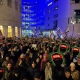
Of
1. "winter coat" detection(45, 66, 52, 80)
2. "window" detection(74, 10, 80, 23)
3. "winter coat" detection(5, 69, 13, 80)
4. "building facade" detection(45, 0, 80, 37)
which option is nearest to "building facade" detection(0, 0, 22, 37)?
"building facade" detection(45, 0, 80, 37)

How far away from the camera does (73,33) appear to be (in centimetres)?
3472

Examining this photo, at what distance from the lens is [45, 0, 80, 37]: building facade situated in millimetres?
34656

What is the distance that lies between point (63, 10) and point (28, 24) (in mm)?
43847

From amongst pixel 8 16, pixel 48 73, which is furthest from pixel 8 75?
pixel 8 16

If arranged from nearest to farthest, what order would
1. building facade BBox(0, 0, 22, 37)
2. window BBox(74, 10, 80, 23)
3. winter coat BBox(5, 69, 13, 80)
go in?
winter coat BBox(5, 69, 13, 80) → building facade BBox(0, 0, 22, 37) → window BBox(74, 10, 80, 23)

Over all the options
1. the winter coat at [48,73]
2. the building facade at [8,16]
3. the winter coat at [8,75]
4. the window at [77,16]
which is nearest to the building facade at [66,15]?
the window at [77,16]

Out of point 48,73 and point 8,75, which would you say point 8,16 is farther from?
point 48,73

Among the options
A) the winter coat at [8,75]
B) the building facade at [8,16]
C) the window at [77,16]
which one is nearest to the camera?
the winter coat at [8,75]

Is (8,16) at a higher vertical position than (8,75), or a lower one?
higher

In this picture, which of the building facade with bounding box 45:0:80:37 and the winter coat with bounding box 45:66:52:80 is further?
the building facade with bounding box 45:0:80:37

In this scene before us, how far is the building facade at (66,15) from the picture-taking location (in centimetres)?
3466

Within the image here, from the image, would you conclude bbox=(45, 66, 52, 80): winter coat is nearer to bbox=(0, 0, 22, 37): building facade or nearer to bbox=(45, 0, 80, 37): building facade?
bbox=(0, 0, 22, 37): building facade

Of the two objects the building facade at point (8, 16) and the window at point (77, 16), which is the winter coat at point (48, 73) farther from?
the window at point (77, 16)

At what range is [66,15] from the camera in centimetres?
3716
